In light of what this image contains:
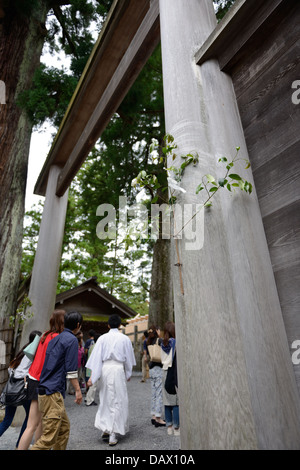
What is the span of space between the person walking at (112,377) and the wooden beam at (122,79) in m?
2.72

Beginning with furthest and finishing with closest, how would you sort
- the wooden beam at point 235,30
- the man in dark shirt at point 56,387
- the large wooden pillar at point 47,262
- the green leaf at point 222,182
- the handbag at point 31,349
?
the large wooden pillar at point 47,262 < the handbag at point 31,349 < the man in dark shirt at point 56,387 < the wooden beam at point 235,30 < the green leaf at point 222,182

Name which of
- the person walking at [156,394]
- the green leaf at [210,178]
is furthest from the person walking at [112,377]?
the green leaf at [210,178]

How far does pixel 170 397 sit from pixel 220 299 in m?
3.15

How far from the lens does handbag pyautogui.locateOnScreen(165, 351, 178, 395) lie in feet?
12.0

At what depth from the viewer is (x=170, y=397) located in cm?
375

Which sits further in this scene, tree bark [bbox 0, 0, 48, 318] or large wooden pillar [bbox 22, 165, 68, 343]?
tree bark [bbox 0, 0, 48, 318]

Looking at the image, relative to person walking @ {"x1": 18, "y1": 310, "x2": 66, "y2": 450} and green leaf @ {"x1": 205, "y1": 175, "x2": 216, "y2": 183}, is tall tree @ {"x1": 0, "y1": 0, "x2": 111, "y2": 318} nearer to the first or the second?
person walking @ {"x1": 18, "y1": 310, "x2": 66, "y2": 450}

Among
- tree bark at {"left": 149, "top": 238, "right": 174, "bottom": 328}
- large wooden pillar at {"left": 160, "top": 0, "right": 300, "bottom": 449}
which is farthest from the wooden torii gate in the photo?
tree bark at {"left": 149, "top": 238, "right": 174, "bottom": 328}

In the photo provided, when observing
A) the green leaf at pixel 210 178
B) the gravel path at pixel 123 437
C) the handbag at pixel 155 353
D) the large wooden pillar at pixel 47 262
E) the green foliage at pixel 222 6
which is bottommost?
the gravel path at pixel 123 437

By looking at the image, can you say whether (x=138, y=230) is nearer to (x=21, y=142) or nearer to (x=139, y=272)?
(x=21, y=142)

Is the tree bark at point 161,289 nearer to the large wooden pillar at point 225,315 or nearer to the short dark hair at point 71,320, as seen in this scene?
the short dark hair at point 71,320

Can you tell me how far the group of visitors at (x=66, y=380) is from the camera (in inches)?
101

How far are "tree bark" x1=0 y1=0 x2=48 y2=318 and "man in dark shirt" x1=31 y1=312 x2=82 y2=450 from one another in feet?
8.51
